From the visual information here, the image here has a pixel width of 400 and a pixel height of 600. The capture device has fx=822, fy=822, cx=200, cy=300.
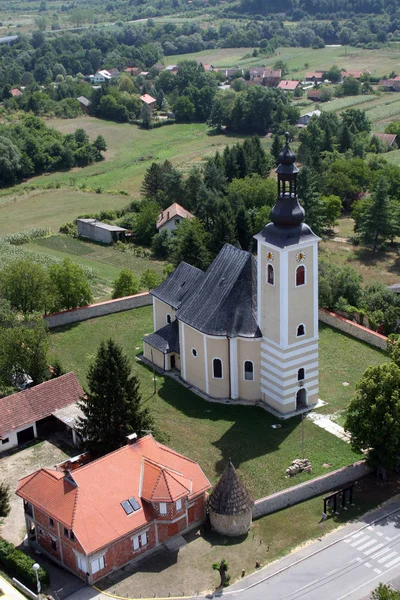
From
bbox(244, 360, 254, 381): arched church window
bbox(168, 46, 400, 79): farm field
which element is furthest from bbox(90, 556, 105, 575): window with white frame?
bbox(168, 46, 400, 79): farm field

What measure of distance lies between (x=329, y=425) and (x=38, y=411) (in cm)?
1558

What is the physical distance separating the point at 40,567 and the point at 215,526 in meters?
7.67

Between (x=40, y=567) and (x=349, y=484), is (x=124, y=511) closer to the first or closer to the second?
(x=40, y=567)

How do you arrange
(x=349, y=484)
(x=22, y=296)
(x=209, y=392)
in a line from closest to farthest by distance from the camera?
(x=349, y=484) < (x=209, y=392) < (x=22, y=296)

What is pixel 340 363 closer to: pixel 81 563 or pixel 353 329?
pixel 353 329

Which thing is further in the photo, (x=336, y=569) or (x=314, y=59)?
(x=314, y=59)

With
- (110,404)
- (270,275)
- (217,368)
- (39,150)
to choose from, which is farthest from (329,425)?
(39,150)

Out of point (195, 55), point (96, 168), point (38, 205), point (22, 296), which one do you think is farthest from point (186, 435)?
point (195, 55)

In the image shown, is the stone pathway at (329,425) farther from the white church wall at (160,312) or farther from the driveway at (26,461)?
the driveway at (26,461)

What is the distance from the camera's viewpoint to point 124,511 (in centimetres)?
3462

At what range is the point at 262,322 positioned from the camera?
44.7 metres

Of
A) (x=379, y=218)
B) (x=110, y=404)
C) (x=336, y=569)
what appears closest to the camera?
(x=336, y=569)

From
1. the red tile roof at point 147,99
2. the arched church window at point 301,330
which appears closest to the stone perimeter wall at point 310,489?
the arched church window at point 301,330

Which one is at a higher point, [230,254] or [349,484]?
[230,254]
